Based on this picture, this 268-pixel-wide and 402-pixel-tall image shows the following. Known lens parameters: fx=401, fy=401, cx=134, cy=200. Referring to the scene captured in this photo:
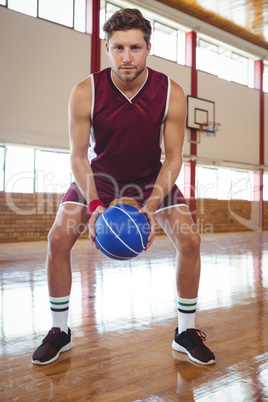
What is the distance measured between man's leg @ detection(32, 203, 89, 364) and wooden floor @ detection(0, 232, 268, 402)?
0.33 ft

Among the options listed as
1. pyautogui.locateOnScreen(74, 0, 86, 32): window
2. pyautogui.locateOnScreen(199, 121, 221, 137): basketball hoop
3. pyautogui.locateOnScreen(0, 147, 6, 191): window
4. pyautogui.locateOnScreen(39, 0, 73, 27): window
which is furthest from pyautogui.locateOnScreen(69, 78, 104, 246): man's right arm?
pyautogui.locateOnScreen(199, 121, 221, 137): basketball hoop

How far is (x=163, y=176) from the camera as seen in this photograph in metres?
1.91

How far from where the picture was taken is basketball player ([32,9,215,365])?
1.79 meters

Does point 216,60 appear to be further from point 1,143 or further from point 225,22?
point 1,143

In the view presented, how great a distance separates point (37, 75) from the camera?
813cm

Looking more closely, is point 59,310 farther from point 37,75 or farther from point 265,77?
point 265,77

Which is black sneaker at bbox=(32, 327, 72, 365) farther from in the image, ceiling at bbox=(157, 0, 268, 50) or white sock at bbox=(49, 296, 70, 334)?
ceiling at bbox=(157, 0, 268, 50)

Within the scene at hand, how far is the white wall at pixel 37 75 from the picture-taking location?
7691 mm

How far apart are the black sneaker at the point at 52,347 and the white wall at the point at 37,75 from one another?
636 centimetres

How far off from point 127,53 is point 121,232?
785 millimetres

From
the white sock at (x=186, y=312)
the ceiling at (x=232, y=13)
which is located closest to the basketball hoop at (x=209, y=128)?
the ceiling at (x=232, y=13)

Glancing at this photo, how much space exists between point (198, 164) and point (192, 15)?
390 cm

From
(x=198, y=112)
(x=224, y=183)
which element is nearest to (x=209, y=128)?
(x=198, y=112)

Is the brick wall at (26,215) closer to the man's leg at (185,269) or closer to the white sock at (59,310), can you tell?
the white sock at (59,310)
